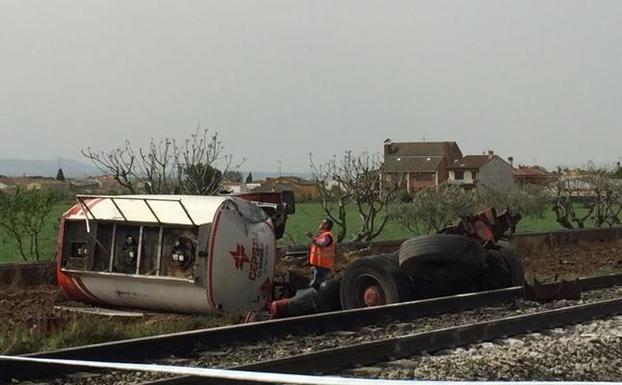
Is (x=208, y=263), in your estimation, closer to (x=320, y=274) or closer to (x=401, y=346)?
(x=320, y=274)

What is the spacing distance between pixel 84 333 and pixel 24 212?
12.2 metres

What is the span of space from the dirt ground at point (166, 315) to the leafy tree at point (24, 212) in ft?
16.1

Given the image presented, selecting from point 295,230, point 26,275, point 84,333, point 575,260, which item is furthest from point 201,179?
point 295,230

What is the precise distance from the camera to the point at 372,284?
1364cm

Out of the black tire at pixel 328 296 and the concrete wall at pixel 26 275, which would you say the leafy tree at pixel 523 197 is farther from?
the black tire at pixel 328 296

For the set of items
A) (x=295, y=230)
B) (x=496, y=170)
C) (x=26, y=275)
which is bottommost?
(x=26, y=275)

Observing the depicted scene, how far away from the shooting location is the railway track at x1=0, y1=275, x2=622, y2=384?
27.0ft

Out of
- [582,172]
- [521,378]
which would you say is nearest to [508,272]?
[521,378]

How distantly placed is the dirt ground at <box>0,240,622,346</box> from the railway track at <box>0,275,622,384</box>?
2489 mm

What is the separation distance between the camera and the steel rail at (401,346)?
7.84 metres

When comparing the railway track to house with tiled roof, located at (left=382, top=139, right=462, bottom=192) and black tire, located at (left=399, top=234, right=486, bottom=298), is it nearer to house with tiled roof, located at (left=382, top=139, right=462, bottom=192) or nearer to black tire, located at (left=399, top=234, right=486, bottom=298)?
black tire, located at (left=399, top=234, right=486, bottom=298)

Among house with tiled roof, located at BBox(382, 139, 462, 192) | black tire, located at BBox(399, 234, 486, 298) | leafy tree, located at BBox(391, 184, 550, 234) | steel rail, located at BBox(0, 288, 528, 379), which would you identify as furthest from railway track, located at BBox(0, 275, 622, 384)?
house with tiled roof, located at BBox(382, 139, 462, 192)

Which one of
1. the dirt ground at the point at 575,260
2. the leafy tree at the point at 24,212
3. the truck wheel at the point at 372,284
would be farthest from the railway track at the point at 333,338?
the leafy tree at the point at 24,212

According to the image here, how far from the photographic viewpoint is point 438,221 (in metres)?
35.3
